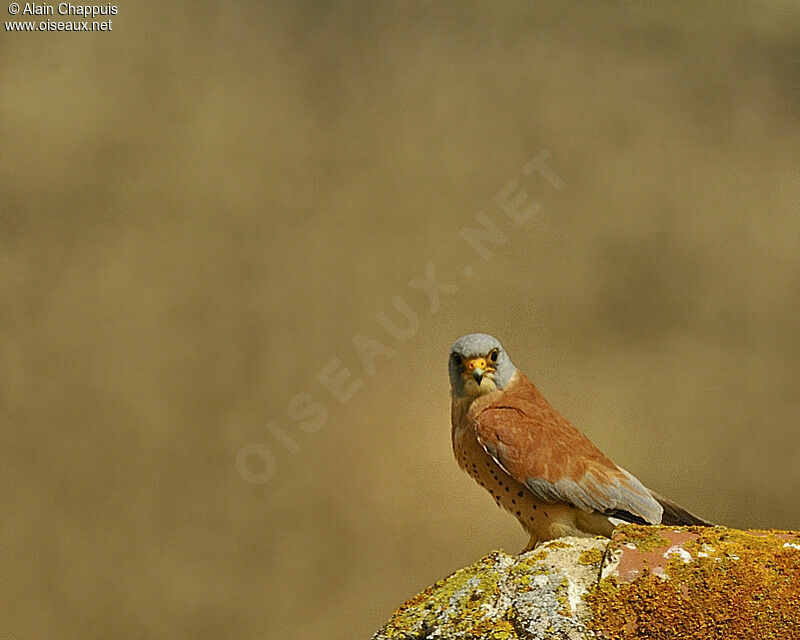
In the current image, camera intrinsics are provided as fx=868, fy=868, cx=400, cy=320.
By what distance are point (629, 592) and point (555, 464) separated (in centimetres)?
56

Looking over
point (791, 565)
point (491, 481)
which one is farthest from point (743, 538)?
point (491, 481)

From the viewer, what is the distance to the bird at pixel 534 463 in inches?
49.6

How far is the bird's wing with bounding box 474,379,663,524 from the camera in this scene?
1251 millimetres

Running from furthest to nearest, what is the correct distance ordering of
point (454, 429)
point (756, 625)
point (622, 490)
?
point (454, 429) < point (622, 490) < point (756, 625)

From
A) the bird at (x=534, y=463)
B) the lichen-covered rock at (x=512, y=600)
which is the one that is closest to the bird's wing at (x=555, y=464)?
the bird at (x=534, y=463)

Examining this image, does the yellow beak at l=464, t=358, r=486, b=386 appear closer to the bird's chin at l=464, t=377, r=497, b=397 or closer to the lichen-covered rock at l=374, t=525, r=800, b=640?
the bird's chin at l=464, t=377, r=497, b=397

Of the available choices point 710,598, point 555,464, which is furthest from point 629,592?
point 555,464

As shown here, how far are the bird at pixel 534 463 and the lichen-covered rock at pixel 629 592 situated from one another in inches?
17.5

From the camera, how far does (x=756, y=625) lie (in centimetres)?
69

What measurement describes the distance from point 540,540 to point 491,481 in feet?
0.38

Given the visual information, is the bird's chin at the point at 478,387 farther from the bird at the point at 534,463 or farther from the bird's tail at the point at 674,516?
the bird's tail at the point at 674,516

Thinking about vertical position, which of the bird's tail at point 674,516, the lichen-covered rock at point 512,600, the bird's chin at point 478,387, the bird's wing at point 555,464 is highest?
the bird's chin at point 478,387

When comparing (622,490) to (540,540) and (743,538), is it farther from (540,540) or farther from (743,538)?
(743,538)

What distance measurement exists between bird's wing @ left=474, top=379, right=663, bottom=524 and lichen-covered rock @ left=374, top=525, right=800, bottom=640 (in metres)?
0.44
